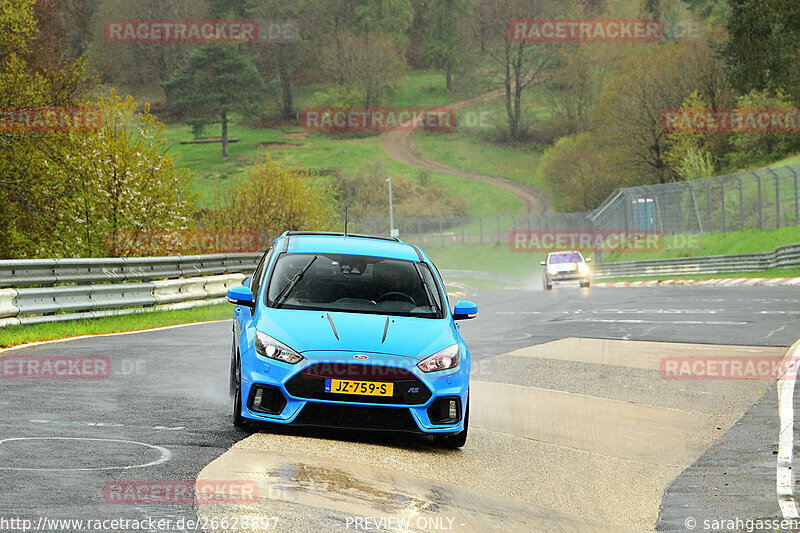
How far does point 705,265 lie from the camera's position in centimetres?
4159

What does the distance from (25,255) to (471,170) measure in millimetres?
90050

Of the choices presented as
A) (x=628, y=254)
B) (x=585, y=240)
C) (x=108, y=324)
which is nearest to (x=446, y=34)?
(x=585, y=240)

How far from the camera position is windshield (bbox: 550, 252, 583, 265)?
1469 inches

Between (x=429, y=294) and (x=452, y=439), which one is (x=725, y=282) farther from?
(x=452, y=439)

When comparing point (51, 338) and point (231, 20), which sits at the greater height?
point (231, 20)

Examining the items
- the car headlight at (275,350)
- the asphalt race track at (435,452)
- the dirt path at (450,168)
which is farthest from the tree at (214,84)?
the car headlight at (275,350)

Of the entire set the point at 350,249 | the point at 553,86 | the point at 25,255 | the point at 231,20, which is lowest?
the point at 25,255

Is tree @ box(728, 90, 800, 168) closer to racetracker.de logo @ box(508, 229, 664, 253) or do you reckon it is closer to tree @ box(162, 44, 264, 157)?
racetracker.de logo @ box(508, 229, 664, 253)

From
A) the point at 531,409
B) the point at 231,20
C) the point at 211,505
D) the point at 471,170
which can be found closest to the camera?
the point at 211,505

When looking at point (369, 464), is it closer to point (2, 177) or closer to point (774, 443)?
point (774, 443)

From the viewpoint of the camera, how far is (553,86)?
398ft

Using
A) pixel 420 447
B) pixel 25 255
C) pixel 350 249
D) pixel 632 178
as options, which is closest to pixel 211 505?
pixel 420 447

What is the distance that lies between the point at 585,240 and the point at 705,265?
17.3 metres

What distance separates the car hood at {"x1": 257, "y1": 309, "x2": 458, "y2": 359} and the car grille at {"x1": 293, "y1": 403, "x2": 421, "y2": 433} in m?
0.44
